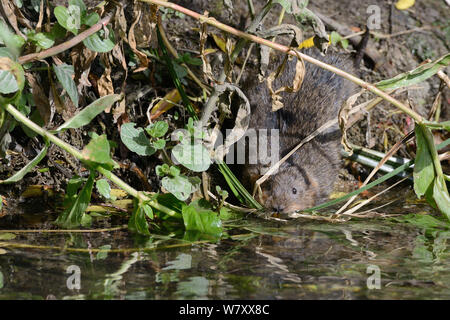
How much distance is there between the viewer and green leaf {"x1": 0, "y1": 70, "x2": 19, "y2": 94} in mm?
2980

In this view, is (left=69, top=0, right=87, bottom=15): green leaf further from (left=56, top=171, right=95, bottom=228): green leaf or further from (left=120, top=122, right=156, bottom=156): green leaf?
(left=56, top=171, right=95, bottom=228): green leaf

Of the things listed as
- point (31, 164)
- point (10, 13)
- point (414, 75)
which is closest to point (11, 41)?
point (10, 13)

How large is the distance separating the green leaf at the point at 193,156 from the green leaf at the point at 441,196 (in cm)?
118

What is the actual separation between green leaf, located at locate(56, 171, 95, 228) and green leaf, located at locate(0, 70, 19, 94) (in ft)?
1.73

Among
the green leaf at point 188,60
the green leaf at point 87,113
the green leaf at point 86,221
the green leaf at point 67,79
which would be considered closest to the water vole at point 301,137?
the green leaf at point 188,60

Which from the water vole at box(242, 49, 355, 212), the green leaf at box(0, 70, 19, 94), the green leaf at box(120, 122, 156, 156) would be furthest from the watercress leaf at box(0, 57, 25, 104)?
the water vole at box(242, 49, 355, 212)

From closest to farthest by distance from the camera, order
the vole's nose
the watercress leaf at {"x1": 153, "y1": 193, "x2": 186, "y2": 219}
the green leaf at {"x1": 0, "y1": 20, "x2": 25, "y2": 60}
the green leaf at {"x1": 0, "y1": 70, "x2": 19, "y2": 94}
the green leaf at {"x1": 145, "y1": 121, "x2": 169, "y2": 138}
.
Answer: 1. the green leaf at {"x1": 0, "y1": 70, "x2": 19, "y2": 94}
2. the green leaf at {"x1": 0, "y1": 20, "x2": 25, "y2": 60}
3. the watercress leaf at {"x1": 153, "y1": 193, "x2": 186, "y2": 219}
4. the green leaf at {"x1": 145, "y1": 121, "x2": 169, "y2": 138}
5. the vole's nose

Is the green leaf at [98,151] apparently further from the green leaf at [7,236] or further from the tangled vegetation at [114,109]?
the green leaf at [7,236]

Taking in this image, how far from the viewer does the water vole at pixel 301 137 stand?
4.72 m

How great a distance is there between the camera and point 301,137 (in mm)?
4961

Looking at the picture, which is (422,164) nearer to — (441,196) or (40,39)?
(441,196)

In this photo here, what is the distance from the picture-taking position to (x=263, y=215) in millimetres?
4141
